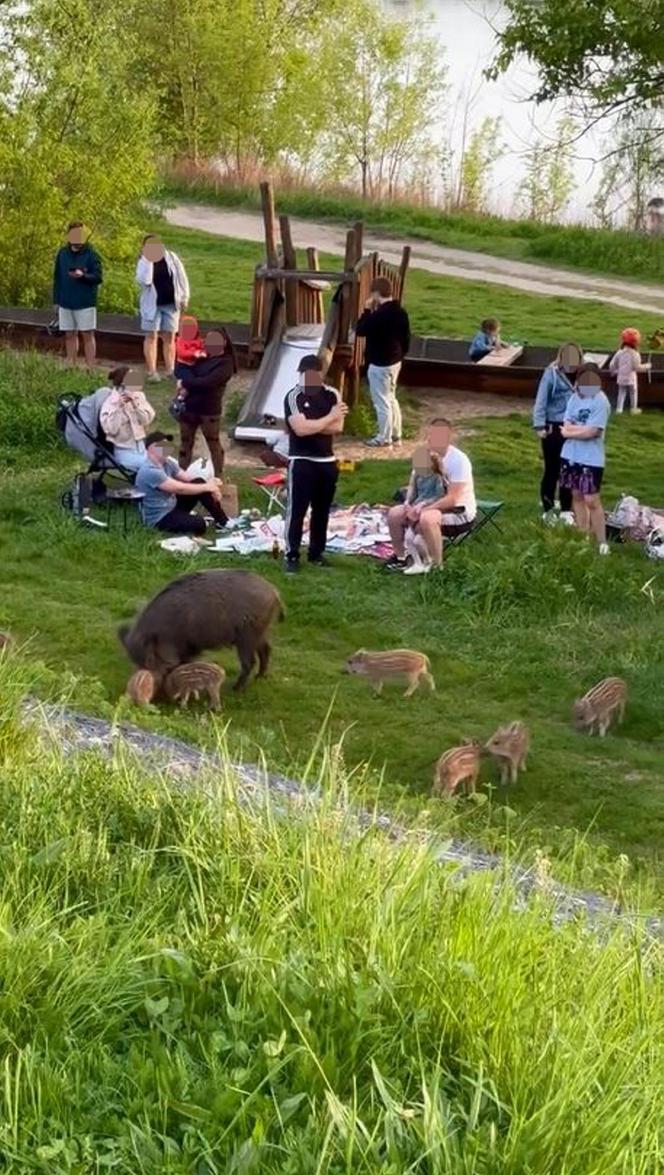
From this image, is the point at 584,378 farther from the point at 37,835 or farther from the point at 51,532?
the point at 37,835

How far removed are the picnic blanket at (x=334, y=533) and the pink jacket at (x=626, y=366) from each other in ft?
15.9

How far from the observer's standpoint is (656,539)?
13656mm

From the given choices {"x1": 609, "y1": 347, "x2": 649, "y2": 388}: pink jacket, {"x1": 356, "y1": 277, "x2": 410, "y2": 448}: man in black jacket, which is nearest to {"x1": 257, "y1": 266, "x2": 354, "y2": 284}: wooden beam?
{"x1": 356, "y1": 277, "x2": 410, "y2": 448}: man in black jacket

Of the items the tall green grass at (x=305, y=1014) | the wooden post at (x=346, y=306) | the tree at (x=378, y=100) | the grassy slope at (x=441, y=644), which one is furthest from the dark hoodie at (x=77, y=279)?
the tree at (x=378, y=100)

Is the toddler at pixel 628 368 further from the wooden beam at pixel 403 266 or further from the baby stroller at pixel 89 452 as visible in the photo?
the baby stroller at pixel 89 452

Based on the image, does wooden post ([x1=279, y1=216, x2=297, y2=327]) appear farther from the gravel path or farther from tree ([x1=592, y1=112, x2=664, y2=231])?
the gravel path

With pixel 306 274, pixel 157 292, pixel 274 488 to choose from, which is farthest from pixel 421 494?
pixel 157 292

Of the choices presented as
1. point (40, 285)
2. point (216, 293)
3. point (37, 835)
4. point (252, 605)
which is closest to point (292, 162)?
point (216, 293)

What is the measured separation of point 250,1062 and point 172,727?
5.03 meters

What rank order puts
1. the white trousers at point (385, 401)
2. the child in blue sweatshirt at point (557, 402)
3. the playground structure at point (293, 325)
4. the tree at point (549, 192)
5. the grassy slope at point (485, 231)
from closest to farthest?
the child in blue sweatshirt at point (557, 402) → the white trousers at point (385, 401) → the playground structure at point (293, 325) → the grassy slope at point (485, 231) → the tree at point (549, 192)

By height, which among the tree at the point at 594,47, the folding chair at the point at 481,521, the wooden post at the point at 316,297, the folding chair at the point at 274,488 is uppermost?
the tree at the point at 594,47

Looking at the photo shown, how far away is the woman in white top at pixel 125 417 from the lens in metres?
14.2

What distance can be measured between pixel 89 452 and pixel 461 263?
15308 mm

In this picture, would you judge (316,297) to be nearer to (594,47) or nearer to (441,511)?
(594,47)
